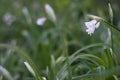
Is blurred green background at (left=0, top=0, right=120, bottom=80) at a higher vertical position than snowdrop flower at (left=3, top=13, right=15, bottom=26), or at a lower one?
lower

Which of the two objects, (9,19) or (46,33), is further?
(9,19)

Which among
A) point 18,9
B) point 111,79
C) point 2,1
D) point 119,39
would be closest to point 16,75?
point 119,39

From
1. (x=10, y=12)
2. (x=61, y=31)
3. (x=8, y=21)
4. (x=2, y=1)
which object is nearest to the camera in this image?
(x=61, y=31)

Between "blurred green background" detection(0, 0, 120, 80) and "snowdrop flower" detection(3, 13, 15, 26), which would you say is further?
"snowdrop flower" detection(3, 13, 15, 26)

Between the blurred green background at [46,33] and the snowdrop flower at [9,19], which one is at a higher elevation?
the snowdrop flower at [9,19]

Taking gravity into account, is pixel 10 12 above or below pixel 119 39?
above

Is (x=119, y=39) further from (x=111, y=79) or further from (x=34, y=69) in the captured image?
(x=34, y=69)

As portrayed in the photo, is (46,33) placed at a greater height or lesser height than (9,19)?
lesser

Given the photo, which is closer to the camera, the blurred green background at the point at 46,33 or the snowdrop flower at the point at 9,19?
the blurred green background at the point at 46,33
